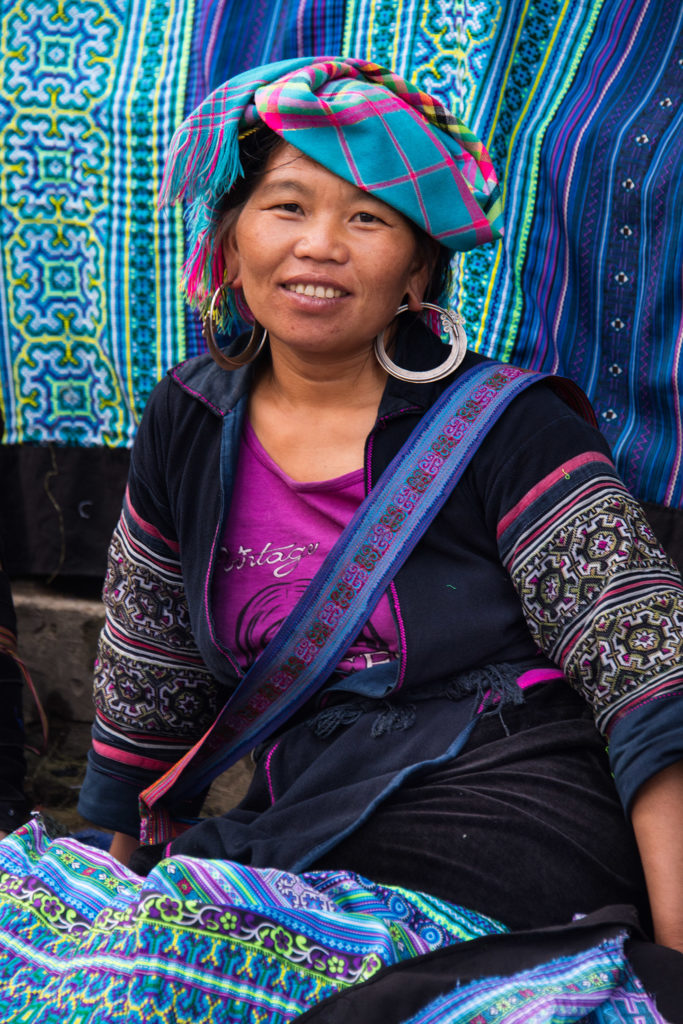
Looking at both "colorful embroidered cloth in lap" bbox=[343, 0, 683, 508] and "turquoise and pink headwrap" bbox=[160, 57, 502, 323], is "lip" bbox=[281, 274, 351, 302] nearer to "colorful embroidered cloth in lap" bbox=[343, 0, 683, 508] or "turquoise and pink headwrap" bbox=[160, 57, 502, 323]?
"turquoise and pink headwrap" bbox=[160, 57, 502, 323]

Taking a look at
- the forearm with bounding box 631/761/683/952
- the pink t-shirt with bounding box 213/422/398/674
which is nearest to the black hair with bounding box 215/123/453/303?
the pink t-shirt with bounding box 213/422/398/674

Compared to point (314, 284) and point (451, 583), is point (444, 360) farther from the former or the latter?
point (451, 583)

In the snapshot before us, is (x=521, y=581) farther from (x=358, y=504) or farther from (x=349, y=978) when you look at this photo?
(x=349, y=978)

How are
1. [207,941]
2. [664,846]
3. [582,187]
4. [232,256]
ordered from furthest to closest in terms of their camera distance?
1. [582,187]
2. [232,256]
3. [664,846]
4. [207,941]

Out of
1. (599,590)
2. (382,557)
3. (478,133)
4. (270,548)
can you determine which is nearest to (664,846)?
(599,590)

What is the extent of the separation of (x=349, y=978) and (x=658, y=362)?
153 centimetres

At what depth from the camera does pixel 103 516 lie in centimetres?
308

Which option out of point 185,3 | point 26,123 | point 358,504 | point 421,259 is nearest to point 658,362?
point 421,259

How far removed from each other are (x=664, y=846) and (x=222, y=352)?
3.75ft

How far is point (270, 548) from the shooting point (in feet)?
6.43

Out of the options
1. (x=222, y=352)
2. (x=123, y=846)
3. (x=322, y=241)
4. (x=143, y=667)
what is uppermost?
(x=322, y=241)

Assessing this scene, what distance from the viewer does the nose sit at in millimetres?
1784

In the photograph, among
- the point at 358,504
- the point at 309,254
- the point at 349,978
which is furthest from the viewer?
the point at 358,504

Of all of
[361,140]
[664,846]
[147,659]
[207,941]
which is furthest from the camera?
[147,659]
